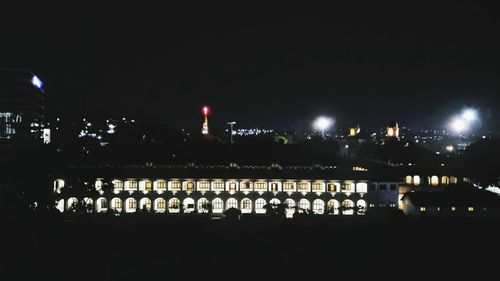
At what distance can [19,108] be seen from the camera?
58.9 m

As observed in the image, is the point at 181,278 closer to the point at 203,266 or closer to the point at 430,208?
the point at 203,266

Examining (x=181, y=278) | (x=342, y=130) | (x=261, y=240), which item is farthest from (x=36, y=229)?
(x=342, y=130)

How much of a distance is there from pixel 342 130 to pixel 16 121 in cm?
8830

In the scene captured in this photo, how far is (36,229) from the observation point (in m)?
30.9

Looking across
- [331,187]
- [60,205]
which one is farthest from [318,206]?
[60,205]

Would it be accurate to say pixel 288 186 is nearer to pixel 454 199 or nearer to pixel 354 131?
pixel 454 199

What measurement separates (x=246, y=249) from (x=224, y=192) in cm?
783

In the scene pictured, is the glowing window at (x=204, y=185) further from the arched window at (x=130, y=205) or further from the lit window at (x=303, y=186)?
the lit window at (x=303, y=186)

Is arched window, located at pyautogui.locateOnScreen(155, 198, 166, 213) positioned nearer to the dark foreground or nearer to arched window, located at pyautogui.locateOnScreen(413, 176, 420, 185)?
the dark foreground

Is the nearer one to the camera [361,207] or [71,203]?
[361,207]

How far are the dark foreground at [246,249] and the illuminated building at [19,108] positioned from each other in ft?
91.6

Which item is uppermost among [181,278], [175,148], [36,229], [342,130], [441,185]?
[342,130]

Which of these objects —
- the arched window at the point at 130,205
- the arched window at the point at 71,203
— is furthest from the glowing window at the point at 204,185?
the arched window at the point at 71,203

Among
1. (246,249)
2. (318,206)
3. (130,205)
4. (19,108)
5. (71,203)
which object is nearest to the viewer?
(246,249)
